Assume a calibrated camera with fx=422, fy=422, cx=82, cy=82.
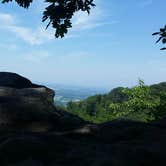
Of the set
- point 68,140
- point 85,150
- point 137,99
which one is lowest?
point 85,150

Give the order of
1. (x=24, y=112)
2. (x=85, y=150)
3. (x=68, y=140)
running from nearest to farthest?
(x=85, y=150) < (x=68, y=140) < (x=24, y=112)

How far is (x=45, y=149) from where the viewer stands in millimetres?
7480

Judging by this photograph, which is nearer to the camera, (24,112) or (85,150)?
(85,150)

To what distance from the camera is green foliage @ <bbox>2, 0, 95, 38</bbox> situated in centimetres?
1231

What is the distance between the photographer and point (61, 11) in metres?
12.5

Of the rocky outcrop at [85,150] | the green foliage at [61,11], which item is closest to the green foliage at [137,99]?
the green foliage at [61,11]

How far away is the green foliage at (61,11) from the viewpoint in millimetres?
12312

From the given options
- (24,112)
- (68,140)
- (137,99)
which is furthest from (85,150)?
(137,99)

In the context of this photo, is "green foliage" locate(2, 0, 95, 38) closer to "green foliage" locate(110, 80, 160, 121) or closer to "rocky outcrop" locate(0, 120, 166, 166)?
"rocky outcrop" locate(0, 120, 166, 166)

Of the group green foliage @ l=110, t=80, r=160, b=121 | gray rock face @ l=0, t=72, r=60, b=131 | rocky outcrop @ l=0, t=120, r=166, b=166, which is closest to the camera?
rocky outcrop @ l=0, t=120, r=166, b=166

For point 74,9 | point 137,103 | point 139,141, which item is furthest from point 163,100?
point 139,141

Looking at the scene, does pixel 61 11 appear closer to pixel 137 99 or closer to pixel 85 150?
pixel 85 150

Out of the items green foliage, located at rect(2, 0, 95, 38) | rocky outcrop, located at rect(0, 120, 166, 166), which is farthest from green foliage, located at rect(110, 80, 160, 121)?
rocky outcrop, located at rect(0, 120, 166, 166)

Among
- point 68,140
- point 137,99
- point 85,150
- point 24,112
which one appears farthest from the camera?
point 137,99
